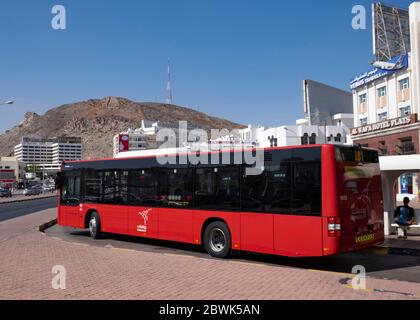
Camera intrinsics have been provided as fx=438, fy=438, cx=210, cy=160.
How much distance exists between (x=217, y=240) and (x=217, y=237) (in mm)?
82

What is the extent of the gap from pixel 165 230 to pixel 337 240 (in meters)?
5.53

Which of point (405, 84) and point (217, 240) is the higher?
point (405, 84)

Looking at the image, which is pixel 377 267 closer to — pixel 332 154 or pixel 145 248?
pixel 332 154

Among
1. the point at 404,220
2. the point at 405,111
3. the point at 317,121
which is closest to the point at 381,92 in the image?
the point at 405,111

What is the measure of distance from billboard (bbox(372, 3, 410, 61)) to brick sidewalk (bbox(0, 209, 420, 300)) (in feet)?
150

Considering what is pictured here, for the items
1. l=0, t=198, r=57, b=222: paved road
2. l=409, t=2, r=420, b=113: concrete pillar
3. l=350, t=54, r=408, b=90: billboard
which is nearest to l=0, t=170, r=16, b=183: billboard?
l=0, t=198, r=57, b=222: paved road

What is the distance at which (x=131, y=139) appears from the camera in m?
181

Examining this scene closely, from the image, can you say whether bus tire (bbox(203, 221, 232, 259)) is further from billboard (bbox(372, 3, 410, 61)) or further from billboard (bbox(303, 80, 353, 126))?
billboard (bbox(303, 80, 353, 126))

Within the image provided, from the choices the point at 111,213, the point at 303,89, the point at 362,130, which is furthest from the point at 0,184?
the point at 111,213

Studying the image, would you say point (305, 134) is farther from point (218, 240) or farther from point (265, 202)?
point (265, 202)

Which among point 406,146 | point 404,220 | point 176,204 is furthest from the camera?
point 406,146

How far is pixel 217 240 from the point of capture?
459 inches

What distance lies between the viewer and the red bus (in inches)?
370

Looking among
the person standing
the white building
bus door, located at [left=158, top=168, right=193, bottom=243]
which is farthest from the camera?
the white building
